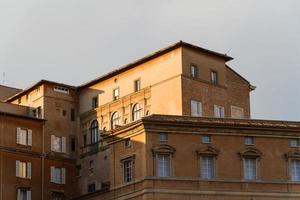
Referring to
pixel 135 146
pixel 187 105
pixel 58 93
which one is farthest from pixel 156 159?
pixel 58 93

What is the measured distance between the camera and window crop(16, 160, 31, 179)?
271ft

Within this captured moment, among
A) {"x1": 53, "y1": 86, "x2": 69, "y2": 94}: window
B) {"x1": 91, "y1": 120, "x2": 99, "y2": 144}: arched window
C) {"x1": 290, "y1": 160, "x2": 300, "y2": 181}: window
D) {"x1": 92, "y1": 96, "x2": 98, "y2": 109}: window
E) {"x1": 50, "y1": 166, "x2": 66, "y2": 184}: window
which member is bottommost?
{"x1": 290, "y1": 160, "x2": 300, "y2": 181}: window

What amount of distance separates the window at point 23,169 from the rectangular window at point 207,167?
18431 mm

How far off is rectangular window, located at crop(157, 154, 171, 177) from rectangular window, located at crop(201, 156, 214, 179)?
2712mm

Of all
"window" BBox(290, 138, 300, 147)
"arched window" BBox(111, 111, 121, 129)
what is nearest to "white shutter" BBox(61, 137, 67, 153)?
"arched window" BBox(111, 111, 121, 129)

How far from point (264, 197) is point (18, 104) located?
94.0 feet

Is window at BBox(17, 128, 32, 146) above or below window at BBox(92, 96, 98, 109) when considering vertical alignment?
below

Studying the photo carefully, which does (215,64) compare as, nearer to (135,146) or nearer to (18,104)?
(135,146)

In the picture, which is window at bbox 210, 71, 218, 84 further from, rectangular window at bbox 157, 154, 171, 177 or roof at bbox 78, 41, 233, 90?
rectangular window at bbox 157, 154, 171, 177

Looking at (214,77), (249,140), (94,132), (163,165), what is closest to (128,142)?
(163,165)

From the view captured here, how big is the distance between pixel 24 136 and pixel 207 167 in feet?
64.7

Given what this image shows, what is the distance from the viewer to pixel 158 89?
3162 inches

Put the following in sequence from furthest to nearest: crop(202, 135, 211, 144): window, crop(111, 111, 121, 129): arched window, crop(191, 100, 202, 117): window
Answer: crop(111, 111, 121, 129): arched window, crop(191, 100, 202, 117): window, crop(202, 135, 211, 144): window

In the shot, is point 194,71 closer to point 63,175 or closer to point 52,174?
point 63,175
